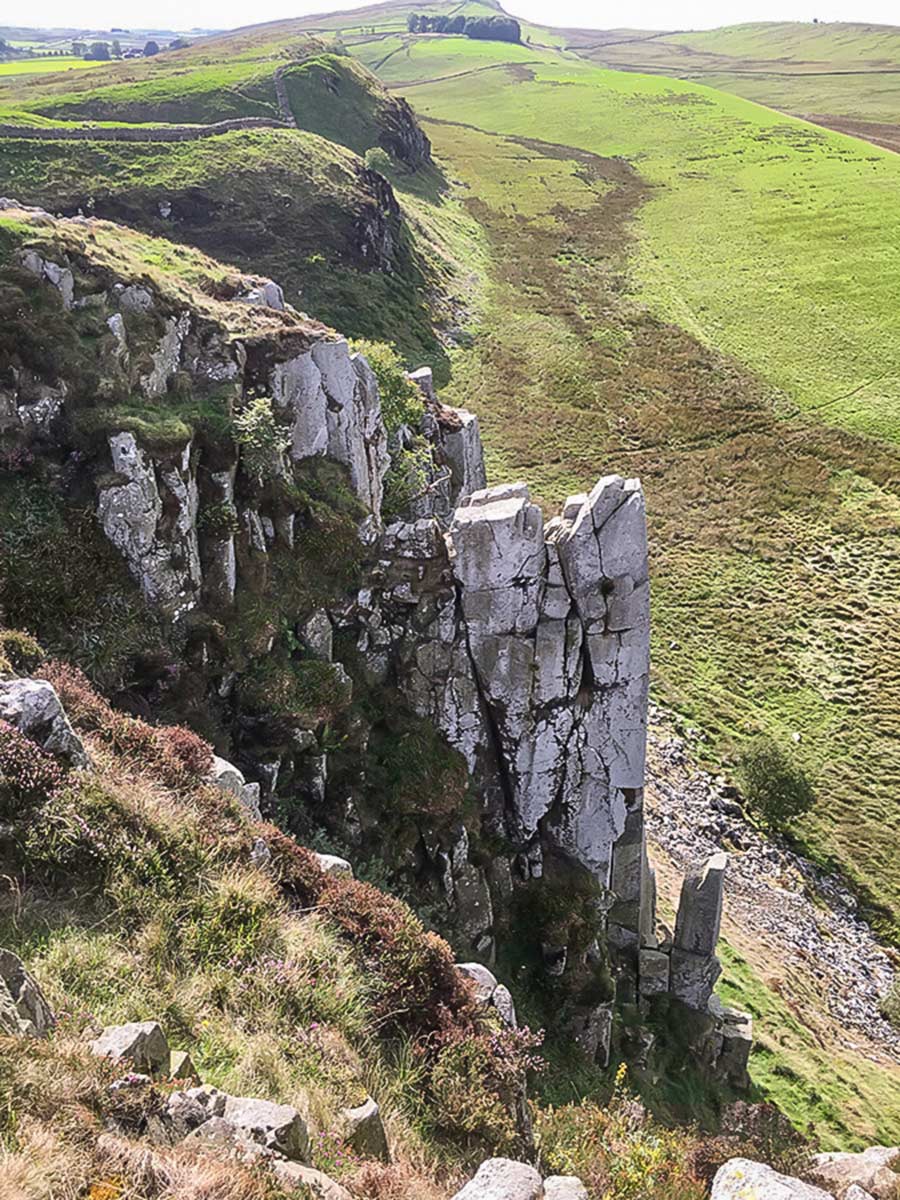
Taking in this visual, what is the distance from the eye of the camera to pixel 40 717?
11.4 metres

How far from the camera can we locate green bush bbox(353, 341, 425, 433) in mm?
29312

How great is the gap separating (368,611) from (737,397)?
198 ft

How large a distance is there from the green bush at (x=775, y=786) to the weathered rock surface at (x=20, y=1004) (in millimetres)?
32666

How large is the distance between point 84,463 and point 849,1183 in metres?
21.5

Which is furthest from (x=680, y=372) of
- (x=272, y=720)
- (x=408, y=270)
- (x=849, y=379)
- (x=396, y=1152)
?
(x=396, y=1152)

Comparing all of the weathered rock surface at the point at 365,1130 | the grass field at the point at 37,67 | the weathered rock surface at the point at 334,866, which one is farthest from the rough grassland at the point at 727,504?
the grass field at the point at 37,67

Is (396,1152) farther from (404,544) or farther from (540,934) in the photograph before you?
(404,544)

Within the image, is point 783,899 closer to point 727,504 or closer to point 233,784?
point 233,784

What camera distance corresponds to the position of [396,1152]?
9.98 m

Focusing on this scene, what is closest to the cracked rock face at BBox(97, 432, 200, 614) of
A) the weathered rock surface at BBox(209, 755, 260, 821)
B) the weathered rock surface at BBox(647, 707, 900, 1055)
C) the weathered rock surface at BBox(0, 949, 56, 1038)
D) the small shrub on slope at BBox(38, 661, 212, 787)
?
the small shrub on slope at BBox(38, 661, 212, 787)

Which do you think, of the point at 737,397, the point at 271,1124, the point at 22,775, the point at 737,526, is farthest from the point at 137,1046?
the point at 737,397

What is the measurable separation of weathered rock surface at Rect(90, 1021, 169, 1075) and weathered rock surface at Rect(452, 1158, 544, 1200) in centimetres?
380

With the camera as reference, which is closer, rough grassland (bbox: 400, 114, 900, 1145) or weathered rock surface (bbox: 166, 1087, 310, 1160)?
weathered rock surface (bbox: 166, 1087, 310, 1160)

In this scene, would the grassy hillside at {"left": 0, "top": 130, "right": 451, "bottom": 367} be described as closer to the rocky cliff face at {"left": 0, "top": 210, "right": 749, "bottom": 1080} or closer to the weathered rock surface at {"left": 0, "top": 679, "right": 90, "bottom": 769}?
the rocky cliff face at {"left": 0, "top": 210, "right": 749, "bottom": 1080}
